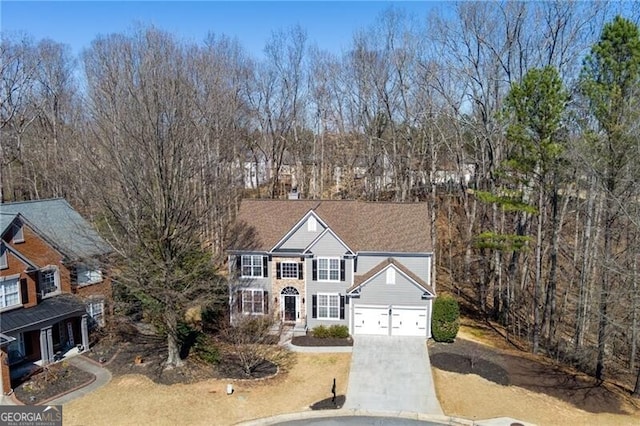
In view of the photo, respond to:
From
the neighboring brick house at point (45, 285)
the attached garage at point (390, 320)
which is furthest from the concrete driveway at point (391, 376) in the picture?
the neighboring brick house at point (45, 285)

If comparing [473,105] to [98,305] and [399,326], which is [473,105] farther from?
[98,305]

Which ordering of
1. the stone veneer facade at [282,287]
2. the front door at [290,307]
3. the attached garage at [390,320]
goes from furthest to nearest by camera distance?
Answer: the front door at [290,307] → the stone veneer facade at [282,287] → the attached garage at [390,320]

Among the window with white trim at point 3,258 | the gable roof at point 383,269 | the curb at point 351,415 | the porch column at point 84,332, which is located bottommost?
the curb at point 351,415

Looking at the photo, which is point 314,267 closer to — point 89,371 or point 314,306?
point 314,306

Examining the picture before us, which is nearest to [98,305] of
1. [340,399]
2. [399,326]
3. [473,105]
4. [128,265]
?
[128,265]

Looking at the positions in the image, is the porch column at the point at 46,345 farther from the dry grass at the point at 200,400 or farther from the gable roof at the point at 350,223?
the gable roof at the point at 350,223

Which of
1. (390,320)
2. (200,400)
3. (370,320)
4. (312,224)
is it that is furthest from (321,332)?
(200,400)
